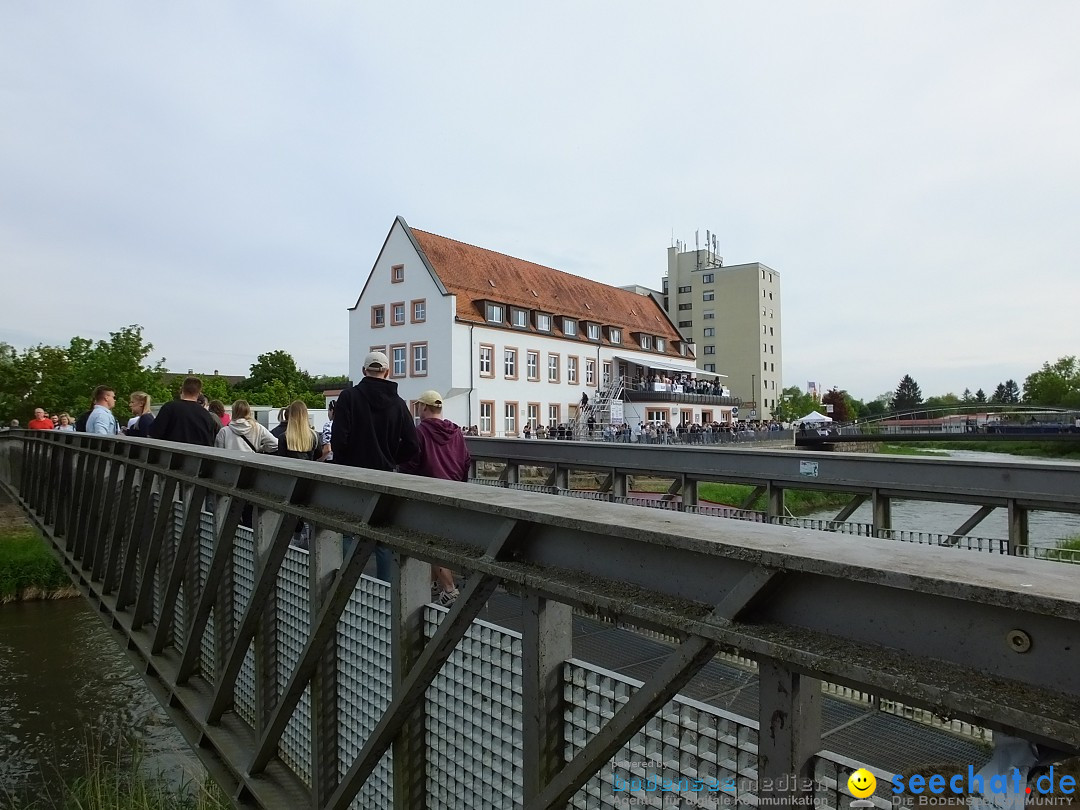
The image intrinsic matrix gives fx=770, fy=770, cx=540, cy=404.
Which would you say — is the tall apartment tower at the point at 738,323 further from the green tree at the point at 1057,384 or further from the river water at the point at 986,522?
the river water at the point at 986,522

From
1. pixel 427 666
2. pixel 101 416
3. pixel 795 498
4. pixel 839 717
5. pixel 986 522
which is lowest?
pixel 795 498

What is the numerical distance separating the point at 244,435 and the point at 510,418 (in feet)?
116

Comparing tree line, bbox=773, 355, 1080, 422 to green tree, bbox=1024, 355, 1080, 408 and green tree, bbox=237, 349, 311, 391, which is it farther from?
green tree, bbox=237, 349, 311, 391

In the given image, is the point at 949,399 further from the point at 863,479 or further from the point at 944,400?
the point at 863,479

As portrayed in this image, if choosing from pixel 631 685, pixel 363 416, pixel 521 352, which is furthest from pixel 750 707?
pixel 521 352

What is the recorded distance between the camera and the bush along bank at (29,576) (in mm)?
22062

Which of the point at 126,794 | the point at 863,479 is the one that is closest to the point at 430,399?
the point at 863,479

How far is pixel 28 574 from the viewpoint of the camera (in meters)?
22.3

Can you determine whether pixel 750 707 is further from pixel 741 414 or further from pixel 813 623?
pixel 741 414

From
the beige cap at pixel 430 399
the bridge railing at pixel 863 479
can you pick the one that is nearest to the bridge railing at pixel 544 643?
the beige cap at pixel 430 399

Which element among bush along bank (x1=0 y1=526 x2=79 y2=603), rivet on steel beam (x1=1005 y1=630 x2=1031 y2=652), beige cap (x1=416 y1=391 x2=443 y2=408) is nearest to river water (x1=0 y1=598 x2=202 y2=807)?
bush along bank (x1=0 y1=526 x2=79 y2=603)

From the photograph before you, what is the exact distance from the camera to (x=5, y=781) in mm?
10781

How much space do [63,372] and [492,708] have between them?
45048mm

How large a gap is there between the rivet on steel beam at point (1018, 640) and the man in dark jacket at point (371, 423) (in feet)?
15.4
